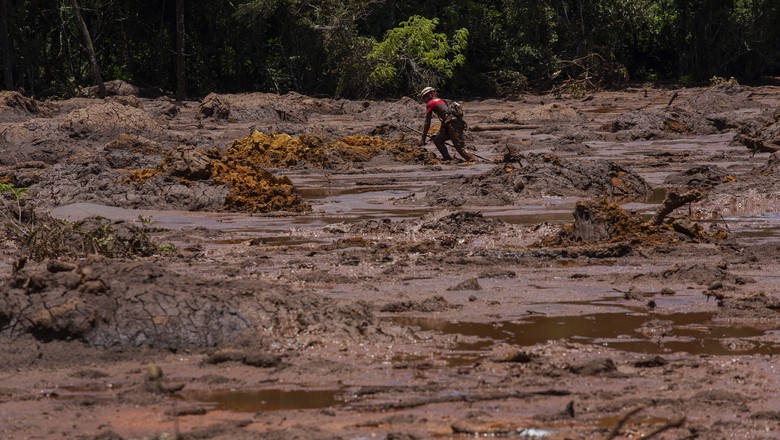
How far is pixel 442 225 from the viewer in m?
12.4

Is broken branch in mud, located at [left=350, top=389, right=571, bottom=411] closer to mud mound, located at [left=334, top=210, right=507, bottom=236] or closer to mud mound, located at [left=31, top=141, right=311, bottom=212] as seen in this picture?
mud mound, located at [left=334, top=210, right=507, bottom=236]

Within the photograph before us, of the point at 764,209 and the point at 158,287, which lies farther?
the point at 764,209

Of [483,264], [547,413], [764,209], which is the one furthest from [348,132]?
[547,413]

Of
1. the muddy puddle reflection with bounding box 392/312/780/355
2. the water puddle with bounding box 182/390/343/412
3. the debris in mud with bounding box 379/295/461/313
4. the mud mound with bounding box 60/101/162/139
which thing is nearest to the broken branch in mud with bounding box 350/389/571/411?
the water puddle with bounding box 182/390/343/412

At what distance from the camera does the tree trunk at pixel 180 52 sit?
115 ft

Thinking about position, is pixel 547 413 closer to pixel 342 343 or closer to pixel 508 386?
pixel 508 386

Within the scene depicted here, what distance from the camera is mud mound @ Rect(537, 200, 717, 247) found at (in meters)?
11.2

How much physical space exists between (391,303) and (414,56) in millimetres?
26808

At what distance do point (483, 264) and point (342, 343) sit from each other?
3.35 m

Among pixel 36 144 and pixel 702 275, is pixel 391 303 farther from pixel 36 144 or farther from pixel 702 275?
pixel 36 144

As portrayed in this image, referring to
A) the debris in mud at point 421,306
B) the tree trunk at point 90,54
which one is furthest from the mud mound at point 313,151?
the tree trunk at point 90,54

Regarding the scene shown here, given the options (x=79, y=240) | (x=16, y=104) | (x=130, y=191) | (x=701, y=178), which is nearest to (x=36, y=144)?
(x=16, y=104)

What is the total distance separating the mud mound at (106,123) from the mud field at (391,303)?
15.1 ft

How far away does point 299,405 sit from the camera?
6.00 m
